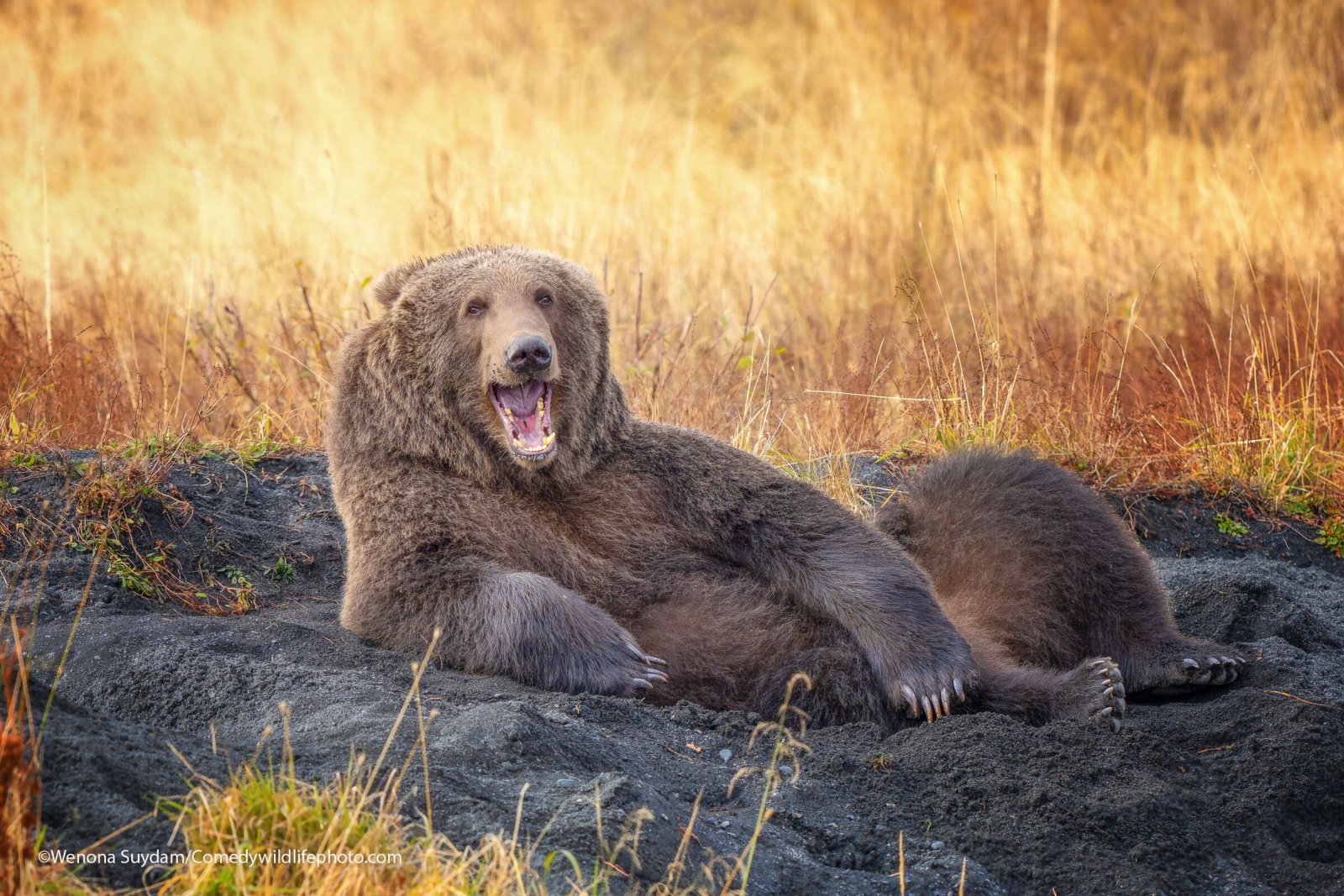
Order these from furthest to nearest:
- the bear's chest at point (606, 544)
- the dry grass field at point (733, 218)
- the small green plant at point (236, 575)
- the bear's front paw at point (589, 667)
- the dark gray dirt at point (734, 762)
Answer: the dry grass field at point (733, 218)
the small green plant at point (236, 575)
the bear's chest at point (606, 544)
the bear's front paw at point (589, 667)
the dark gray dirt at point (734, 762)

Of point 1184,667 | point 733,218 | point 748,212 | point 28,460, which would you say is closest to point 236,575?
point 28,460

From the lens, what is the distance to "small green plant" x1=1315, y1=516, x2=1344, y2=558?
251 inches

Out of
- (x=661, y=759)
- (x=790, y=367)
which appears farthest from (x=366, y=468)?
(x=790, y=367)

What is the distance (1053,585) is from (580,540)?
5.68ft

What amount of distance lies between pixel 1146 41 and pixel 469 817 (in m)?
15.4

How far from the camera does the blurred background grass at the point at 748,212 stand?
7098mm

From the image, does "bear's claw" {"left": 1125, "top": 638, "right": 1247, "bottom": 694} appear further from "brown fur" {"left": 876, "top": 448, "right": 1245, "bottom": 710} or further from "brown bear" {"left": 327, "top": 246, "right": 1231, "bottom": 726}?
"brown bear" {"left": 327, "top": 246, "right": 1231, "bottom": 726}

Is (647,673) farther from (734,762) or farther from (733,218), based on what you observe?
(733,218)

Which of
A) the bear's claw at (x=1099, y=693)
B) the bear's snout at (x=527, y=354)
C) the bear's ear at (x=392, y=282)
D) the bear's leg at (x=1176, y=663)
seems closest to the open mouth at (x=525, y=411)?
the bear's snout at (x=527, y=354)

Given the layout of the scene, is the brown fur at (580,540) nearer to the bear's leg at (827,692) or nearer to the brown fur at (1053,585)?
the bear's leg at (827,692)

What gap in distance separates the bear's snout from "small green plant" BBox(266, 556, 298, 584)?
1736mm

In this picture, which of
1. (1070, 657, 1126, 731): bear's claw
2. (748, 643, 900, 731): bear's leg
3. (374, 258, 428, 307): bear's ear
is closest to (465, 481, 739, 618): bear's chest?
(748, 643, 900, 731): bear's leg

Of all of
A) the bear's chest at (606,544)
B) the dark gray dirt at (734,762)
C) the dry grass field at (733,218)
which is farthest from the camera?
the dry grass field at (733,218)

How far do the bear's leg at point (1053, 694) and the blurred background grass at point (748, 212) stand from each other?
2.50 m
